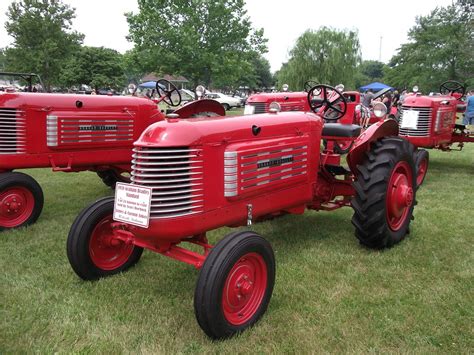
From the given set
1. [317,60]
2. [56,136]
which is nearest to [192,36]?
[317,60]

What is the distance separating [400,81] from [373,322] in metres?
42.2

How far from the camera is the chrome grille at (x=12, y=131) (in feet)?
16.1

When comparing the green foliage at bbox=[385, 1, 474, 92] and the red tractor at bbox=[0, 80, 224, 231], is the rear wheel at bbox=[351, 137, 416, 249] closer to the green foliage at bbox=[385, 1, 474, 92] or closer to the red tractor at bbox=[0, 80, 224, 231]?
the red tractor at bbox=[0, 80, 224, 231]

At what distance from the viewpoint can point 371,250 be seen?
4133 millimetres

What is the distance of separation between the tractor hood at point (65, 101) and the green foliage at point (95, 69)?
25.1m

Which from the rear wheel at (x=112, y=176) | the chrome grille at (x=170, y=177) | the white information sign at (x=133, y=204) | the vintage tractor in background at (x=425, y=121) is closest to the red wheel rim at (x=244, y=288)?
the chrome grille at (x=170, y=177)

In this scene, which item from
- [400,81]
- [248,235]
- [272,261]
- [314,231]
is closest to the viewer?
[248,235]

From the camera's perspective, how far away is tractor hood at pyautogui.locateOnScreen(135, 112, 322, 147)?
8.93 ft

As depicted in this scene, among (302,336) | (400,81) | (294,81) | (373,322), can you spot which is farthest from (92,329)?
(400,81)

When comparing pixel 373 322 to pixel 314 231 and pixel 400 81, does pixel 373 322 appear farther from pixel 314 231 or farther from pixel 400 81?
pixel 400 81

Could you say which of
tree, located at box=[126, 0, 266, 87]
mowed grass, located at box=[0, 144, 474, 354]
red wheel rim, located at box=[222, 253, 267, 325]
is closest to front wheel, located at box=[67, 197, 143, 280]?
mowed grass, located at box=[0, 144, 474, 354]

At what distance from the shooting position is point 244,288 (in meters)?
2.79

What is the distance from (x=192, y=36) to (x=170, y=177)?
81.7 ft

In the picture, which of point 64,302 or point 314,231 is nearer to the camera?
point 64,302
